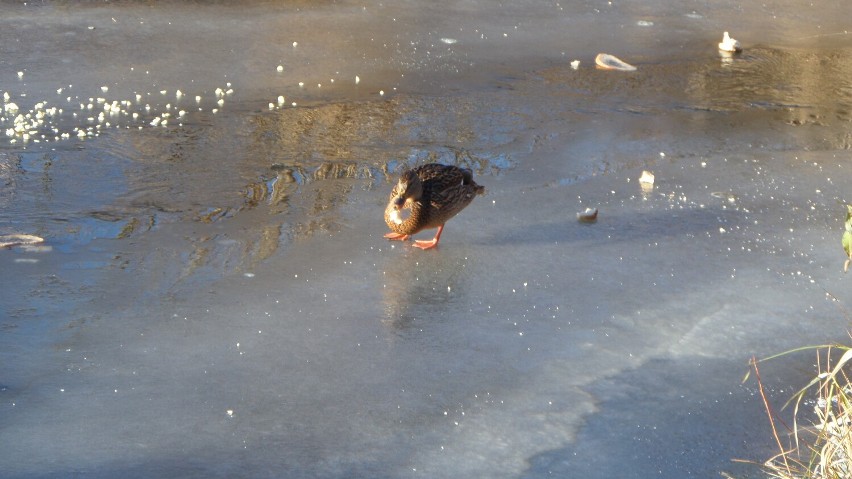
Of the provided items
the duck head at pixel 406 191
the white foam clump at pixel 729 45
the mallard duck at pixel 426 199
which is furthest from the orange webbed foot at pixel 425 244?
the white foam clump at pixel 729 45

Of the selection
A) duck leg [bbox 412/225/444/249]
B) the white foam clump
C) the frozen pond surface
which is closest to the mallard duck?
duck leg [bbox 412/225/444/249]

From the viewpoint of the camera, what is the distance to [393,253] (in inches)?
204

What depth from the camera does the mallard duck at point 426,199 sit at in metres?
5.05

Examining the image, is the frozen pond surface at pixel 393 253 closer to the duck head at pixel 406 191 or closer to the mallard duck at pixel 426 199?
the mallard duck at pixel 426 199

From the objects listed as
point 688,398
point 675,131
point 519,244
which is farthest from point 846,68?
point 688,398

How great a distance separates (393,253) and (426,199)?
32cm

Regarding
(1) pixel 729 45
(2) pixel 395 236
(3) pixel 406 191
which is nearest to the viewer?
(3) pixel 406 191

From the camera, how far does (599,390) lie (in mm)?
3934

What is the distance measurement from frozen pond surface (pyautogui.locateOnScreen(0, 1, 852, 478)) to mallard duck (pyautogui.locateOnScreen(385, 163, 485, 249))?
0.45ft

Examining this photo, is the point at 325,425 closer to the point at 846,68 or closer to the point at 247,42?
the point at 247,42

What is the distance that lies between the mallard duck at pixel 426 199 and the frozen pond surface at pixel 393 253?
0.45 ft

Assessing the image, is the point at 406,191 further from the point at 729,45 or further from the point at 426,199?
the point at 729,45

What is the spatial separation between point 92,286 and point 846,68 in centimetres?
694

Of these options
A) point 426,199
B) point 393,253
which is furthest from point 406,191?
point 393,253
